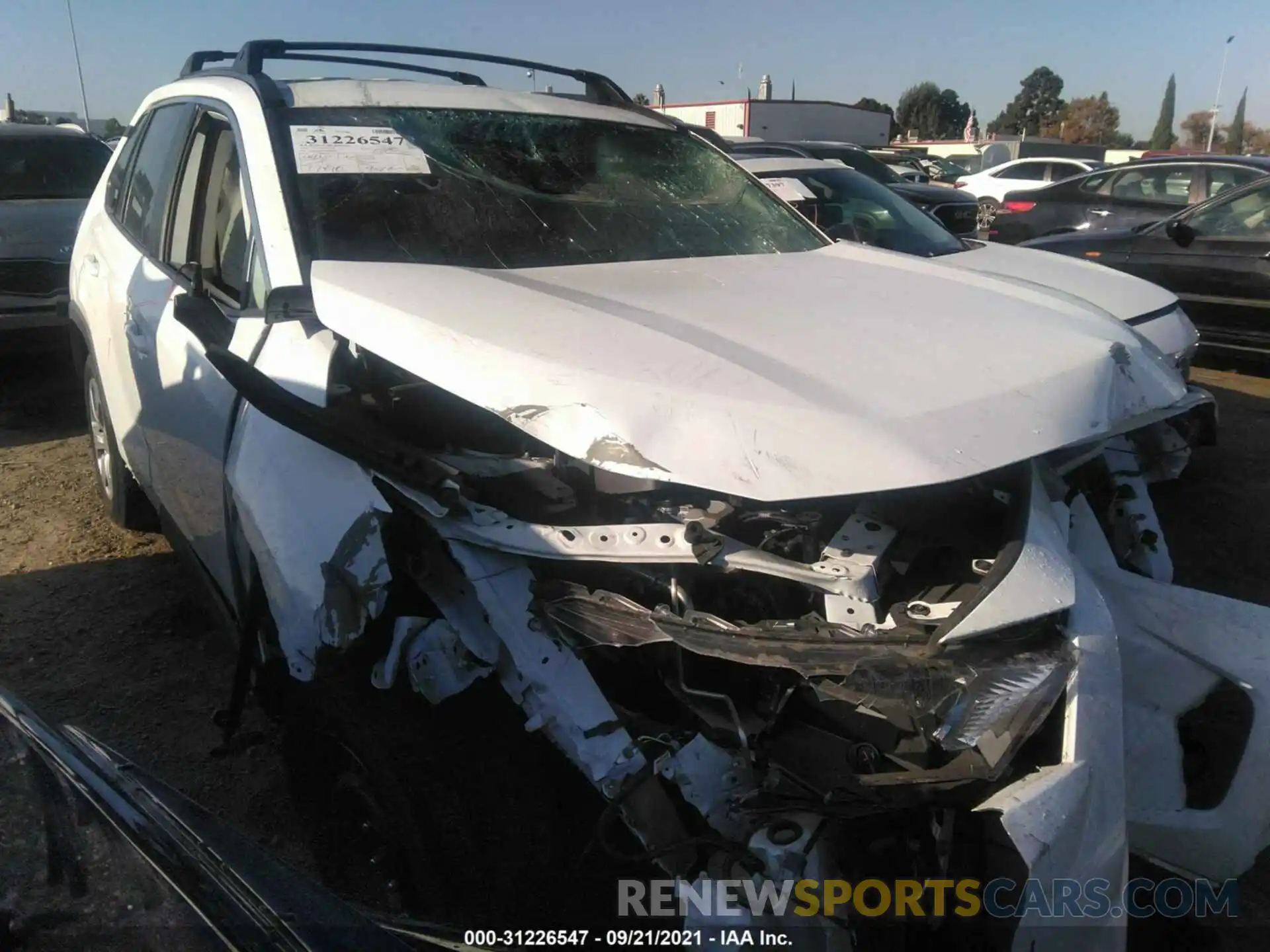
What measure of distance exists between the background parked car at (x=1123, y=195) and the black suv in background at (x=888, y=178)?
518 mm

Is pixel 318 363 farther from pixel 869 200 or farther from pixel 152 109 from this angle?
pixel 869 200

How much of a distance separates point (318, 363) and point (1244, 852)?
214 cm

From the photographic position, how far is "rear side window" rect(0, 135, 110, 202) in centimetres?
689

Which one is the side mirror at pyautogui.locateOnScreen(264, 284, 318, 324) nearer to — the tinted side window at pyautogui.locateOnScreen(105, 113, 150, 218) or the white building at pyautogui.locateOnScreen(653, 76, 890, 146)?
the tinted side window at pyautogui.locateOnScreen(105, 113, 150, 218)

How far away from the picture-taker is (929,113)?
6875 centimetres

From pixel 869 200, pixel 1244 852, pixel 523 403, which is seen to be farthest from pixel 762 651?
pixel 869 200

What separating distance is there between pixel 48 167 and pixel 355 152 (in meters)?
5.89

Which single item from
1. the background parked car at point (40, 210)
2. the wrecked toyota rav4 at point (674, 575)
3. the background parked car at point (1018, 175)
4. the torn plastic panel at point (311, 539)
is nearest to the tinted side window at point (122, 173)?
the wrecked toyota rav4 at point (674, 575)

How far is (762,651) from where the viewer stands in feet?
5.62

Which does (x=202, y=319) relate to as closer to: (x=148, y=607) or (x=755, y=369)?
(x=755, y=369)

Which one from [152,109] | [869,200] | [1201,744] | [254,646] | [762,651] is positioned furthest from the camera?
[869,200]

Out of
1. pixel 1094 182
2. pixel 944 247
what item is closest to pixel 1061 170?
pixel 1094 182

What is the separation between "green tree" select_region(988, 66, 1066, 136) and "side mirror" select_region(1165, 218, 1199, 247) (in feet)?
237

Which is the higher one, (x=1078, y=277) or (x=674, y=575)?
(x=1078, y=277)
